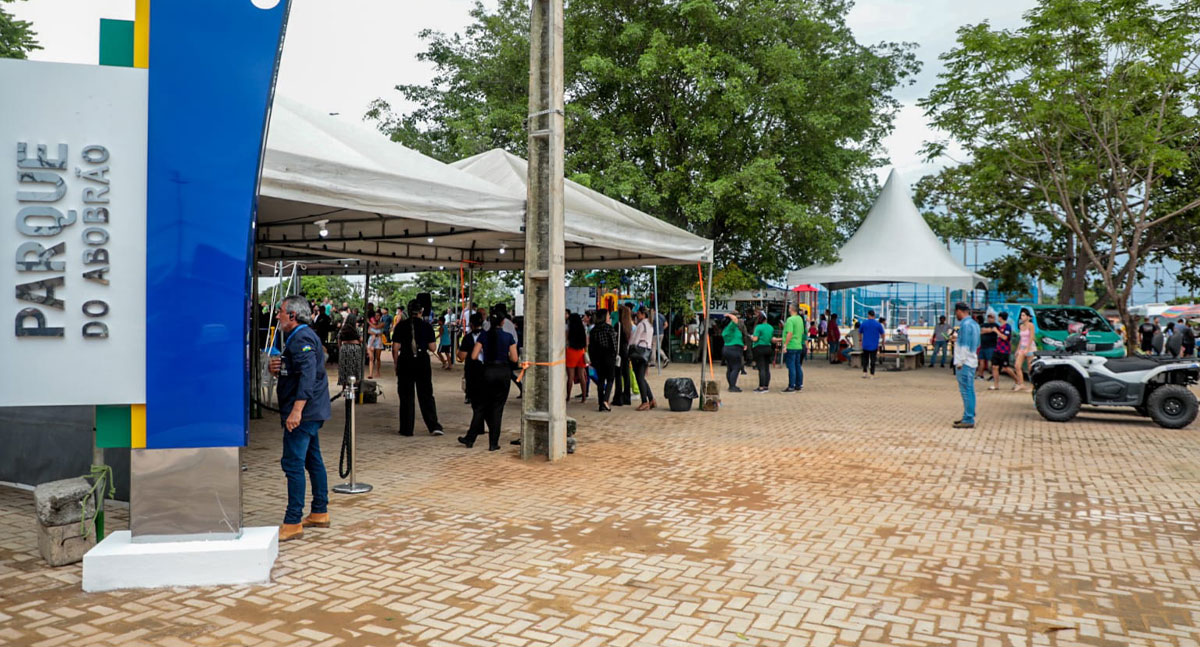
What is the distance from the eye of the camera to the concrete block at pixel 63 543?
491cm

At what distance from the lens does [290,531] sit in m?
5.50

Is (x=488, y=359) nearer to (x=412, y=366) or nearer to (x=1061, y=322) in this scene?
(x=412, y=366)

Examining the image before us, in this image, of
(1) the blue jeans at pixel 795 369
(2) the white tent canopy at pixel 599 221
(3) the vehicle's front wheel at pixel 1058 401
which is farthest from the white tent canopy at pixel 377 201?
(3) the vehicle's front wheel at pixel 1058 401

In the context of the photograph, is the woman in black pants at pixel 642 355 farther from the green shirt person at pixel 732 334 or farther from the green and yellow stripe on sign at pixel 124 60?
the green and yellow stripe on sign at pixel 124 60

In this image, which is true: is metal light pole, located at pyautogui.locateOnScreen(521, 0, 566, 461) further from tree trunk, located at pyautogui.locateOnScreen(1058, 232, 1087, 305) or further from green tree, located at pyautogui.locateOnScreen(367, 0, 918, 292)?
tree trunk, located at pyautogui.locateOnScreen(1058, 232, 1087, 305)

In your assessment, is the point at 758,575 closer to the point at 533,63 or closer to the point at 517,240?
the point at 533,63

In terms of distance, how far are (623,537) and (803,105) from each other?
1982 centimetres

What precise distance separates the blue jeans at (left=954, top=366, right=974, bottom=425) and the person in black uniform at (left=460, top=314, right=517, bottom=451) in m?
5.93

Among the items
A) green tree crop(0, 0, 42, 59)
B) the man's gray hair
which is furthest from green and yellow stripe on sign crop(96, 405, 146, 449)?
green tree crop(0, 0, 42, 59)

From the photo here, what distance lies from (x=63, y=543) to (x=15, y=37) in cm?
2091

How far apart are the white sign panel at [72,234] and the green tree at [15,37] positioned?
19667 mm

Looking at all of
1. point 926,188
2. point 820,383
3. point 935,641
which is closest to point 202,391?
point 935,641

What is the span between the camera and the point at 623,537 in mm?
5699

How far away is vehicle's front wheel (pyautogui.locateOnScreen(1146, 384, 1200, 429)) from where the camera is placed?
11289 mm
